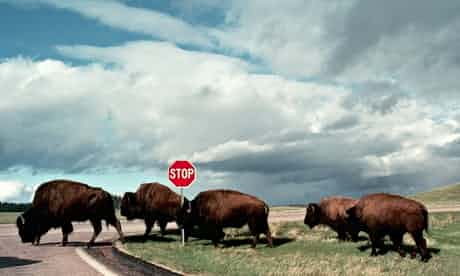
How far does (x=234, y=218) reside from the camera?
61.3 ft

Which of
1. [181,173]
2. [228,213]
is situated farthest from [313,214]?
[181,173]

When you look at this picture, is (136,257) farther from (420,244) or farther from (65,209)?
(420,244)

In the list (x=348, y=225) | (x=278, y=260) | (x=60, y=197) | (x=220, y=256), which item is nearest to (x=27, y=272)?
(x=220, y=256)

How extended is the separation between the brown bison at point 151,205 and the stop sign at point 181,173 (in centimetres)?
165

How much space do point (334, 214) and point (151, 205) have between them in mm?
8121

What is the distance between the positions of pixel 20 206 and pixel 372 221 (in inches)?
3874

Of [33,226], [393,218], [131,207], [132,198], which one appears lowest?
[393,218]

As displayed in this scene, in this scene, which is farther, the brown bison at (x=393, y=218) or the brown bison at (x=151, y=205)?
the brown bison at (x=151, y=205)

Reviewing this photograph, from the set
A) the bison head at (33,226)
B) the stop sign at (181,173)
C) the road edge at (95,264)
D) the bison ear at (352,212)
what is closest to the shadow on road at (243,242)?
the stop sign at (181,173)

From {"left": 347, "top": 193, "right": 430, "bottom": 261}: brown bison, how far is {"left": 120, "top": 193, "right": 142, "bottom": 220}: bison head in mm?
8896

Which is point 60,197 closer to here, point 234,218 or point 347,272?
point 234,218

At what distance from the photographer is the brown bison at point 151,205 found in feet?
68.9

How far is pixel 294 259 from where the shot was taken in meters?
15.1

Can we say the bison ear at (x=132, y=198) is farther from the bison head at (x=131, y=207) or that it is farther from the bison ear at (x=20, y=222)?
the bison ear at (x=20, y=222)
